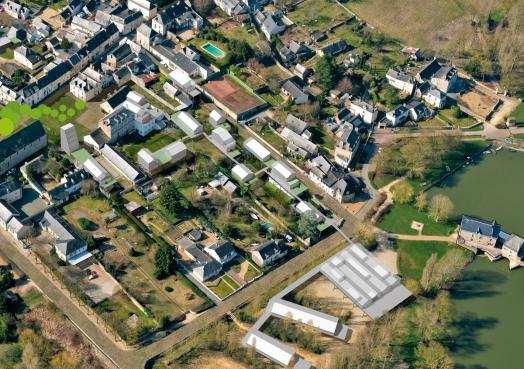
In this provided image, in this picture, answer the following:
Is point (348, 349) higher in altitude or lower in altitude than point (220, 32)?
lower

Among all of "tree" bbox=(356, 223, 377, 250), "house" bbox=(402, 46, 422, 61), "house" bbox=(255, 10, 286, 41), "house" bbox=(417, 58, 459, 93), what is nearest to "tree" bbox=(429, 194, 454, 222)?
"tree" bbox=(356, 223, 377, 250)

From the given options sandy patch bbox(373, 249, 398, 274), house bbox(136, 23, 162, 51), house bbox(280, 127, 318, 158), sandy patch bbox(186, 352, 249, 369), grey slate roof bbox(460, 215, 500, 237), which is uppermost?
house bbox(136, 23, 162, 51)

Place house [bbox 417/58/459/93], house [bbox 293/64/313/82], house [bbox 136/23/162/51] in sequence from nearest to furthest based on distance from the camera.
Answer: house [bbox 417/58/459/93]
house [bbox 293/64/313/82]
house [bbox 136/23/162/51]

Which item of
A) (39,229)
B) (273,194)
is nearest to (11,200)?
(39,229)

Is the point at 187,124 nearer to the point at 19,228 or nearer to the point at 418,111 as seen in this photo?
the point at 19,228

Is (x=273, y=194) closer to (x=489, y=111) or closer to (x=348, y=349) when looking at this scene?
(x=348, y=349)

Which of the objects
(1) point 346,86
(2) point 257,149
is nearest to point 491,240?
→ (2) point 257,149

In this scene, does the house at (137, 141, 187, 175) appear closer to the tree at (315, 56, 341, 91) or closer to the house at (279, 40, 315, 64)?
the tree at (315, 56, 341, 91)
